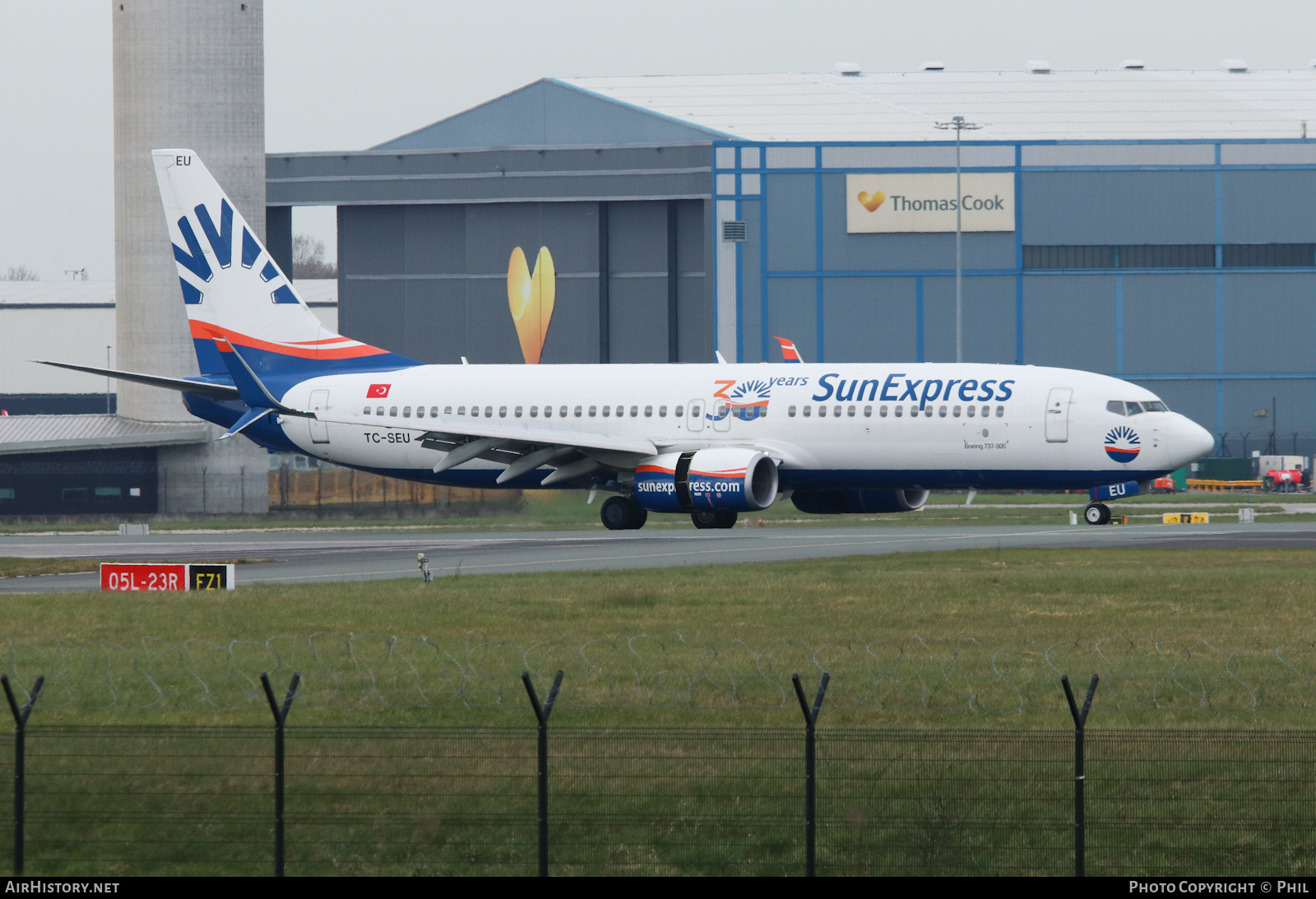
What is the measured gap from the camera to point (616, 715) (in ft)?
58.4

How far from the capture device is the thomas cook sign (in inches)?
3406

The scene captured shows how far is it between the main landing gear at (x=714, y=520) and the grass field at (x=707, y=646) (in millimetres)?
15429

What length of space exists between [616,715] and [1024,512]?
4270cm

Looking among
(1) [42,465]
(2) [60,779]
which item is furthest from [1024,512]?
(2) [60,779]

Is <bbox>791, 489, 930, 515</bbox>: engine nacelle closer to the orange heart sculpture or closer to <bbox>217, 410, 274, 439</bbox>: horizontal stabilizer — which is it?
<bbox>217, 410, 274, 439</bbox>: horizontal stabilizer

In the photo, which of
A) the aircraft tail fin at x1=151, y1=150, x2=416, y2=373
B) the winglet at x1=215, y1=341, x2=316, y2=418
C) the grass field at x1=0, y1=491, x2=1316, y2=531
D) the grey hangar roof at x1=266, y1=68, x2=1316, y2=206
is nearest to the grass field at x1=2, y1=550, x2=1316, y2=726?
the winglet at x1=215, y1=341, x2=316, y2=418

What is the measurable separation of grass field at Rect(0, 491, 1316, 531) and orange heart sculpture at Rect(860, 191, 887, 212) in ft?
77.1

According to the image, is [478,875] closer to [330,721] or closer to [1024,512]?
[330,721]

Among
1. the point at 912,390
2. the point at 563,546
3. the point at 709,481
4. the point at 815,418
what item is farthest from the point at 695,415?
the point at 563,546

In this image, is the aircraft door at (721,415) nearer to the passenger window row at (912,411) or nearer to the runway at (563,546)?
the passenger window row at (912,411)

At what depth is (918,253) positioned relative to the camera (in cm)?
8694

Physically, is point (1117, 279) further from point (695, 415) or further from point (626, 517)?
point (626, 517)

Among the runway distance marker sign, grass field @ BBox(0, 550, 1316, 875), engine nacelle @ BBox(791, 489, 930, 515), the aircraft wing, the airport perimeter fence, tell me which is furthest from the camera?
engine nacelle @ BBox(791, 489, 930, 515)
